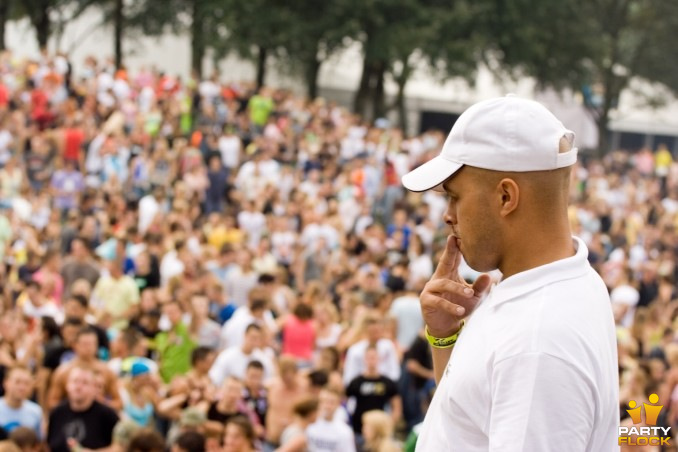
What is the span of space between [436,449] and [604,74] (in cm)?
4063

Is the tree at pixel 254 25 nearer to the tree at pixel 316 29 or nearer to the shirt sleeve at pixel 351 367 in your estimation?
the tree at pixel 316 29

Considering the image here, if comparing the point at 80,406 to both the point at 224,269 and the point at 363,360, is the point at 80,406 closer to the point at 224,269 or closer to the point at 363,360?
the point at 363,360

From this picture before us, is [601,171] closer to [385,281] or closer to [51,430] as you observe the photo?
[385,281]

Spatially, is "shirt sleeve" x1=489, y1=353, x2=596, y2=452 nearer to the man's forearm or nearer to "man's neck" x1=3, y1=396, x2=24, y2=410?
the man's forearm

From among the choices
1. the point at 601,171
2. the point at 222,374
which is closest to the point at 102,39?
the point at 601,171

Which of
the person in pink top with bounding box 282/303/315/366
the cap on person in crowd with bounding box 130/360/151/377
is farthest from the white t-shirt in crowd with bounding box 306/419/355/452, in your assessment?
the person in pink top with bounding box 282/303/315/366

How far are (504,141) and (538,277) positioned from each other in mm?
249

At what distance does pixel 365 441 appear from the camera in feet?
29.6

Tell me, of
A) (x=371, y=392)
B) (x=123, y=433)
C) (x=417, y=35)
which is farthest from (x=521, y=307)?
(x=417, y=35)

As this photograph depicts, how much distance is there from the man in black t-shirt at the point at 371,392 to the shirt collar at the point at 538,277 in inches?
299

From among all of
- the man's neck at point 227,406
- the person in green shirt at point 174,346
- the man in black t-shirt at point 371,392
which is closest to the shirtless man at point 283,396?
the man's neck at point 227,406

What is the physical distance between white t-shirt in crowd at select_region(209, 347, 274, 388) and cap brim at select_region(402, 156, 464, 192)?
7.08m

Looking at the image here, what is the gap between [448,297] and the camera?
2.40 meters

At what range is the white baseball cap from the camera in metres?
2.04
